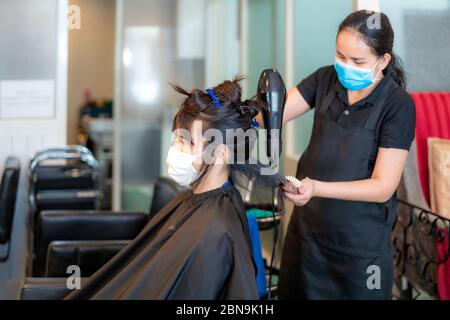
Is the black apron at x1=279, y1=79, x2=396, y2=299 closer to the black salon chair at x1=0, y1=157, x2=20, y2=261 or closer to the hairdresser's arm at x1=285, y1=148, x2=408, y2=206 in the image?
the hairdresser's arm at x1=285, y1=148, x2=408, y2=206

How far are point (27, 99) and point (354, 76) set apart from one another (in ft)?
6.73

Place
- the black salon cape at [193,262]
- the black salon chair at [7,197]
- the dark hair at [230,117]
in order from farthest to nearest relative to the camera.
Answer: the black salon chair at [7,197]
the dark hair at [230,117]
the black salon cape at [193,262]

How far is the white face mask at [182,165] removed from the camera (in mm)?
1444

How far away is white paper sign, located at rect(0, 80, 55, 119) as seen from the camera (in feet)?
10.0

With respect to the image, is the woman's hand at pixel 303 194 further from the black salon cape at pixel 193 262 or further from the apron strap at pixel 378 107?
the apron strap at pixel 378 107

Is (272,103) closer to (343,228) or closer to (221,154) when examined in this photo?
(221,154)

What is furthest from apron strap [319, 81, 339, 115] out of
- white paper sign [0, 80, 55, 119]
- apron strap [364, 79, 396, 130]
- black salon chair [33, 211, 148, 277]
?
white paper sign [0, 80, 55, 119]

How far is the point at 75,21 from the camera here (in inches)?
126

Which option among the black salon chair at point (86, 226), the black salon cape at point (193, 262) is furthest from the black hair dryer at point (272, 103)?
the black salon chair at point (86, 226)

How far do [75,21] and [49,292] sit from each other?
2.07 m

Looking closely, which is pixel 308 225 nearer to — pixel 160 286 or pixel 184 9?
pixel 160 286

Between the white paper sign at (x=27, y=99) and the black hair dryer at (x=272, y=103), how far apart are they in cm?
200

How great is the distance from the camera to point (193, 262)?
1307mm
